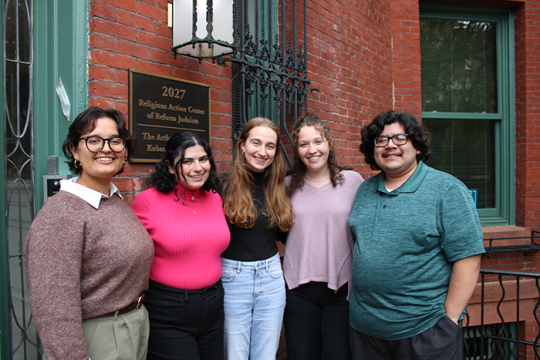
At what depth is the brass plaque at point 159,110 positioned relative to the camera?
2.29 meters

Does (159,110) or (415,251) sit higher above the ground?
(159,110)

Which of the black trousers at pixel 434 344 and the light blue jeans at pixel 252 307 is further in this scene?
the light blue jeans at pixel 252 307

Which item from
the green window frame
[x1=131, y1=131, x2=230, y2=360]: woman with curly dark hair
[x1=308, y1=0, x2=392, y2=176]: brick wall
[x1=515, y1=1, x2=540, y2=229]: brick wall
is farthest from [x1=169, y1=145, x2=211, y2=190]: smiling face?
[x1=515, y1=1, x2=540, y2=229]: brick wall

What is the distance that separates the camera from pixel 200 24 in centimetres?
239

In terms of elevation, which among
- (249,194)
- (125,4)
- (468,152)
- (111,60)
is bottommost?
(249,194)

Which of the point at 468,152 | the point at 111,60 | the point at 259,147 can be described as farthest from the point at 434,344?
the point at 468,152

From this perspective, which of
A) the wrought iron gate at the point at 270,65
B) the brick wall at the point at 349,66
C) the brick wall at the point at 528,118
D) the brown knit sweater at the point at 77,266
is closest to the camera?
the brown knit sweater at the point at 77,266

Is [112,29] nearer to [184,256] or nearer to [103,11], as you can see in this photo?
[103,11]

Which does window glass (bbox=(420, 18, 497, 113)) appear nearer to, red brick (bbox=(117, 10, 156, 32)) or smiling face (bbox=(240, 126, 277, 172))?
smiling face (bbox=(240, 126, 277, 172))

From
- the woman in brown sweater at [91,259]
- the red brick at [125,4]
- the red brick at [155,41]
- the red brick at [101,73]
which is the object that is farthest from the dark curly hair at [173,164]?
the red brick at [125,4]

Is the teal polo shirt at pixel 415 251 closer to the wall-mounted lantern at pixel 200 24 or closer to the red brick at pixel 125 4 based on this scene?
the wall-mounted lantern at pixel 200 24

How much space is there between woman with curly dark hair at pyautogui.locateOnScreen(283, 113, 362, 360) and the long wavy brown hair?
136 millimetres

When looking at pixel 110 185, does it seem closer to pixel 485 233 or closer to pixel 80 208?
pixel 80 208

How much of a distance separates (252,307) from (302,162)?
39.7 inches
